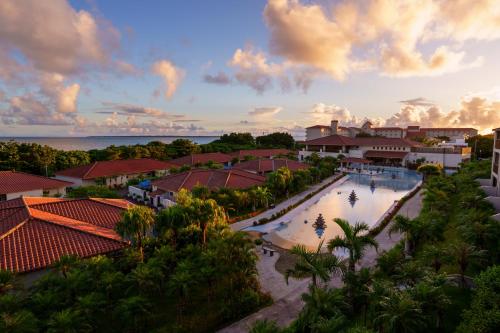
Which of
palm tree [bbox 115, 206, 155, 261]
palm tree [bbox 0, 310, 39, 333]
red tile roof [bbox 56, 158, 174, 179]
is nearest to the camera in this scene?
palm tree [bbox 0, 310, 39, 333]

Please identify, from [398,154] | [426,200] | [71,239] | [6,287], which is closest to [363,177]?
[398,154]

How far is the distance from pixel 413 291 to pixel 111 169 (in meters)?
46.1

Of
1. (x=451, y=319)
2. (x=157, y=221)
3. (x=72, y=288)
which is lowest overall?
(x=451, y=319)

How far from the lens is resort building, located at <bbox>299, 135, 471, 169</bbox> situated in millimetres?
65562

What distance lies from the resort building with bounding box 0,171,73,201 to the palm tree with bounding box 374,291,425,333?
3824 cm

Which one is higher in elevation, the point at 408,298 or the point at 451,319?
the point at 408,298

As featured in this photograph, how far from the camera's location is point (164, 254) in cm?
1441

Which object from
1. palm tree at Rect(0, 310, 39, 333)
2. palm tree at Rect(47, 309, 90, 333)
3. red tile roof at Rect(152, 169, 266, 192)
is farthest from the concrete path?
palm tree at Rect(0, 310, 39, 333)

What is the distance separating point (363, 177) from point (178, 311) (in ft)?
167

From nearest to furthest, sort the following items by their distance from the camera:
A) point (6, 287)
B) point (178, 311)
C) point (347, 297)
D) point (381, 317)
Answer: point (381, 317) → point (6, 287) → point (347, 297) → point (178, 311)

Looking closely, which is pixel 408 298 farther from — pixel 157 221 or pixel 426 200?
pixel 426 200

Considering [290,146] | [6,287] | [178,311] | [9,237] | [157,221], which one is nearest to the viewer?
[6,287]

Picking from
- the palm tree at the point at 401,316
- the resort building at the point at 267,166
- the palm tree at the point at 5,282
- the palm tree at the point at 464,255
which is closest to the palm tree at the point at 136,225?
the palm tree at the point at 5,282

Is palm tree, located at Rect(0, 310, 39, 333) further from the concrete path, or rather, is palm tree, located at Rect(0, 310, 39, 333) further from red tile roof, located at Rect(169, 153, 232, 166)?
red tile roof, located at Rect(169, 153, 232, 166)
